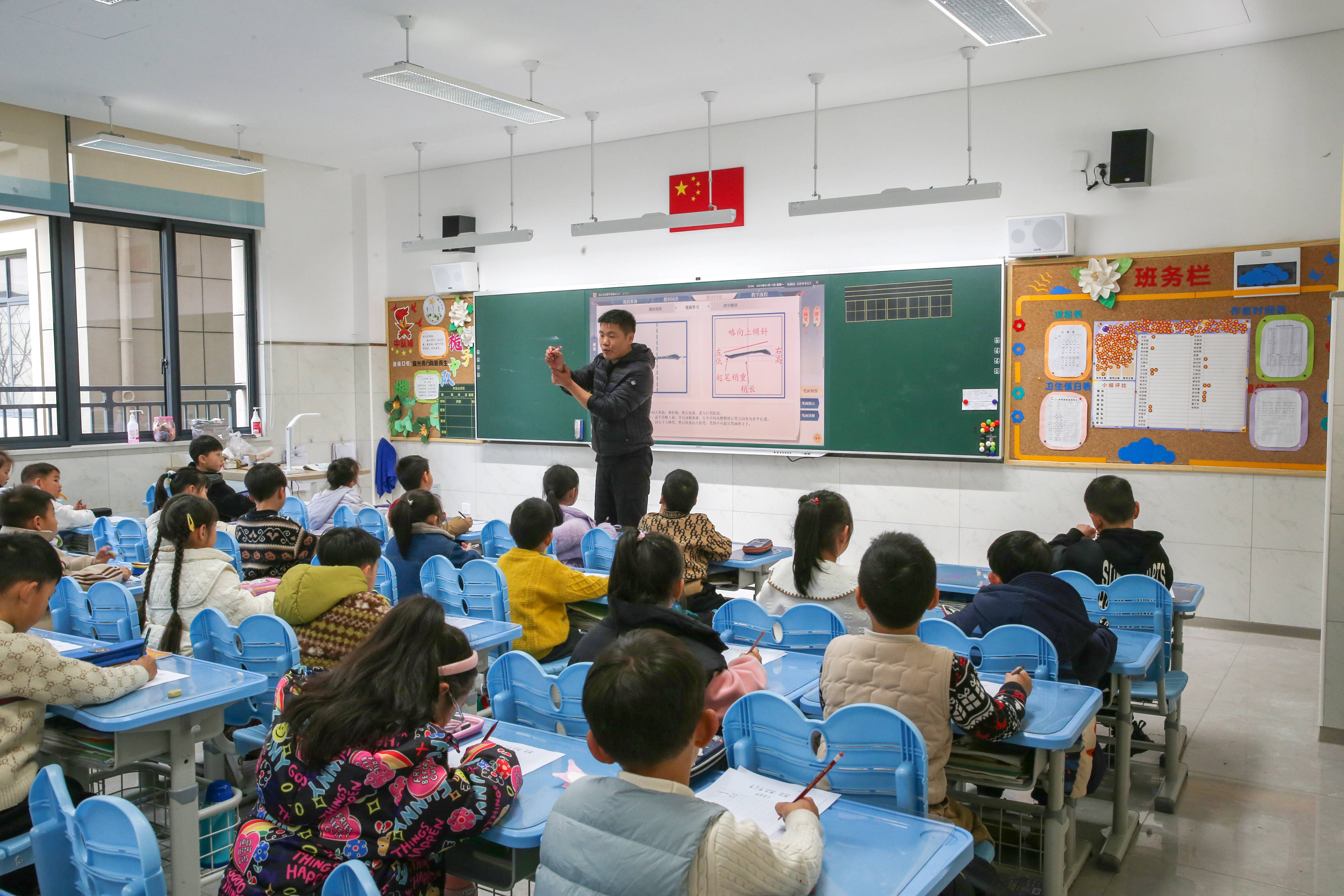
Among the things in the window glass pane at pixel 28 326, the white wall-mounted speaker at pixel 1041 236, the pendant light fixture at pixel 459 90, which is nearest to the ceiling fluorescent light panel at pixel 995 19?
the white wall-mounted speaker at pixel 1041 236

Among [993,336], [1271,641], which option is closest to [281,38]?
[993,336]

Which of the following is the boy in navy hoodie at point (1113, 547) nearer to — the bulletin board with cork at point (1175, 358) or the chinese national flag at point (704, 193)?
the bulletin board with cork at point (1175, 358)

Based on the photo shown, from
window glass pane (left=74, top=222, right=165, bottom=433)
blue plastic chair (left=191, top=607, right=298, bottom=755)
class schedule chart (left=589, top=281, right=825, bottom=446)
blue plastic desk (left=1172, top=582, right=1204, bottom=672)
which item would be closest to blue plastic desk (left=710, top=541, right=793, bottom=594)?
blue plastic desk (left=1172, top=582, right=1204, bottom=672)

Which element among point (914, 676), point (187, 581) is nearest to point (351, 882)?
point (914, 676)

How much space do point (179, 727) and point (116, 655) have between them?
30 centimetres

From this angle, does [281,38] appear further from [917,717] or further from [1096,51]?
[917,717]

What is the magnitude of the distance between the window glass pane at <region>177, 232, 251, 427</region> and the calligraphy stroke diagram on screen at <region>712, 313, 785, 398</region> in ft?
14.0

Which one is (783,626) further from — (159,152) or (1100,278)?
(159,152)

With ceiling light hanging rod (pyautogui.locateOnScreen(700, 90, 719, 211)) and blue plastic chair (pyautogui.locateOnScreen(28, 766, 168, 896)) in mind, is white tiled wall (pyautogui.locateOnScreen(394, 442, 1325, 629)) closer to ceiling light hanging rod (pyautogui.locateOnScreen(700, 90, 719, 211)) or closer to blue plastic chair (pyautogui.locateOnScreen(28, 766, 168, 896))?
ceiling light hanging rod (pyautogui.locateOnScreen(700, 90, 719, 211))

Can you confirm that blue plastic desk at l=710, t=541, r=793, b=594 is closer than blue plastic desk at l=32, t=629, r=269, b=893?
No

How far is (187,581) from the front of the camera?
3205 mm

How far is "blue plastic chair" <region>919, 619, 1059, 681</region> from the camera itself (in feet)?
8.15

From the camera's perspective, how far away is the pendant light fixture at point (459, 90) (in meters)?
5.04

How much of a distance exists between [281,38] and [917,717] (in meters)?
5.03
